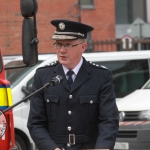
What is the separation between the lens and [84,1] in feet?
76.0

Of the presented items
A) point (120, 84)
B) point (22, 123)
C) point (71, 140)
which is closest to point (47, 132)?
point (71, 140)

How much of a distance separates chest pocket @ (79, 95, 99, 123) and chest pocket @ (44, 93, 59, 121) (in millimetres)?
190

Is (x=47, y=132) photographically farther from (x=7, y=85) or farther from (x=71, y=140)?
(x=7, y=85)

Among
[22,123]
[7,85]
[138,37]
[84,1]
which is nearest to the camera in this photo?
[7,85]

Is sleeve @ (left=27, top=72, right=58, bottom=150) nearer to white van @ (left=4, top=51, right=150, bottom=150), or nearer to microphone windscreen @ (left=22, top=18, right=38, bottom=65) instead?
microphone windscreen @ (left=22, top=18, right=38, bottom=65)

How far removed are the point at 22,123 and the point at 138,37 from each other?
11.1 meters

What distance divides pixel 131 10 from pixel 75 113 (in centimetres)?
2025

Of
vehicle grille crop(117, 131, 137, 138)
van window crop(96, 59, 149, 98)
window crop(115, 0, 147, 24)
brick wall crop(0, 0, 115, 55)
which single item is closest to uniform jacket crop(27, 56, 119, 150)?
vehicle grille crop(117, 131, 137, 138)

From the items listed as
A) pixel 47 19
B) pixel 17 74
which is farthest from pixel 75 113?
pixel 47 19

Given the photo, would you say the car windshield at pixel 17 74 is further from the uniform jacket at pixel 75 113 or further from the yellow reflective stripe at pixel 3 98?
the uniform jacket at pixel 75 113

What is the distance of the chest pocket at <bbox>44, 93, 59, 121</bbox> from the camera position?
188 inches

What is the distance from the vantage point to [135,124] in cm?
930

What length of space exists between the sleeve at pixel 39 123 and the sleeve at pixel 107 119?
1.16 ft

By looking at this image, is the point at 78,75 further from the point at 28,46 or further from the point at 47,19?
the point at 47,19
